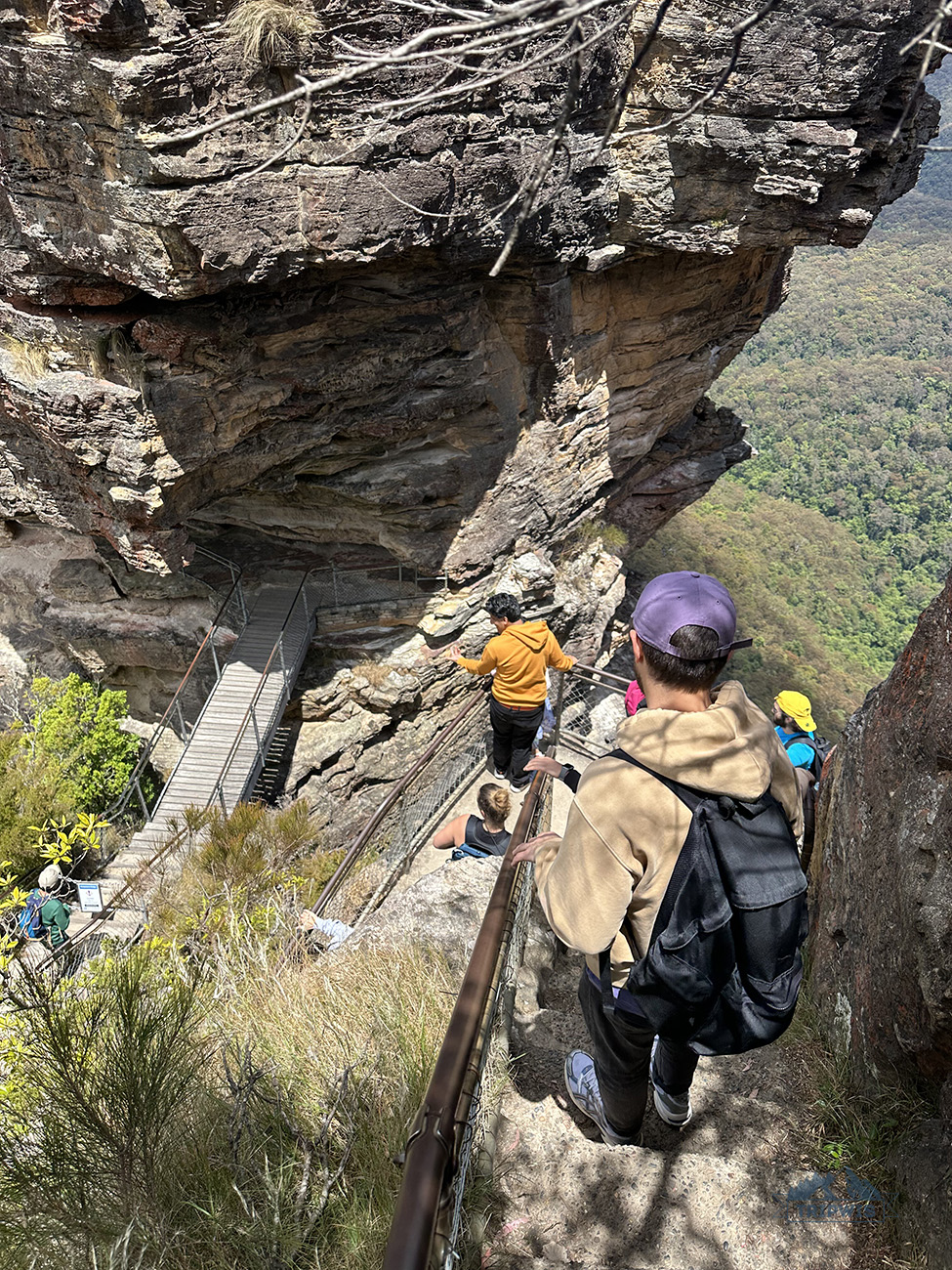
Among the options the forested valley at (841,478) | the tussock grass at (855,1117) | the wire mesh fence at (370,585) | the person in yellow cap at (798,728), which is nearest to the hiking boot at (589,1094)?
the tussock grass at (855,1117)

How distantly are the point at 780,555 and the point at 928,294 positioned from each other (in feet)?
159

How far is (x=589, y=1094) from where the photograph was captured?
2.75 m

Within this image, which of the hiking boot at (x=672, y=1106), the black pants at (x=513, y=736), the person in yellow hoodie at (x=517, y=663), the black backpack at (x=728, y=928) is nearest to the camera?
the black backpack at (x=728, y=928)

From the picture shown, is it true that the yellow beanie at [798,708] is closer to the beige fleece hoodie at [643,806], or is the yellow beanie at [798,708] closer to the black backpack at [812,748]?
the black backpack at [812,748]

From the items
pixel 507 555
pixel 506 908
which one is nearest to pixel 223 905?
pixel 506 908

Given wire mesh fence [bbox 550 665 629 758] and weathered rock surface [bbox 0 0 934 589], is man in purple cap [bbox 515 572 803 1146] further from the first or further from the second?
wire mesh fence [bbox 550 665 629 758]

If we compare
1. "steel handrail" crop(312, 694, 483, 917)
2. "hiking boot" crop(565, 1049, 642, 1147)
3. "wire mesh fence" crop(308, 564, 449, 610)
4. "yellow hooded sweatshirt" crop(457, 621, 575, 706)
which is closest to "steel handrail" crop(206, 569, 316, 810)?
"wire mesh fence" crop(308, 564, 449, 610)

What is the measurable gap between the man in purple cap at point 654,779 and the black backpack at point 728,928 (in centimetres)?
5

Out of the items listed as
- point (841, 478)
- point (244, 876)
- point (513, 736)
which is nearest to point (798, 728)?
point (513, 736)

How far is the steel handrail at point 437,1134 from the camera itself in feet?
4.93

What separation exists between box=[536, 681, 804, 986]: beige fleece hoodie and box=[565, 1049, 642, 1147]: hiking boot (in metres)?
0.99

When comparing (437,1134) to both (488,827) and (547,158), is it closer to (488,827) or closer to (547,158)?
(547,158)

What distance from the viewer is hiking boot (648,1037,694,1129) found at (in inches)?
106

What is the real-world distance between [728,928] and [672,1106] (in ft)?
3.80
